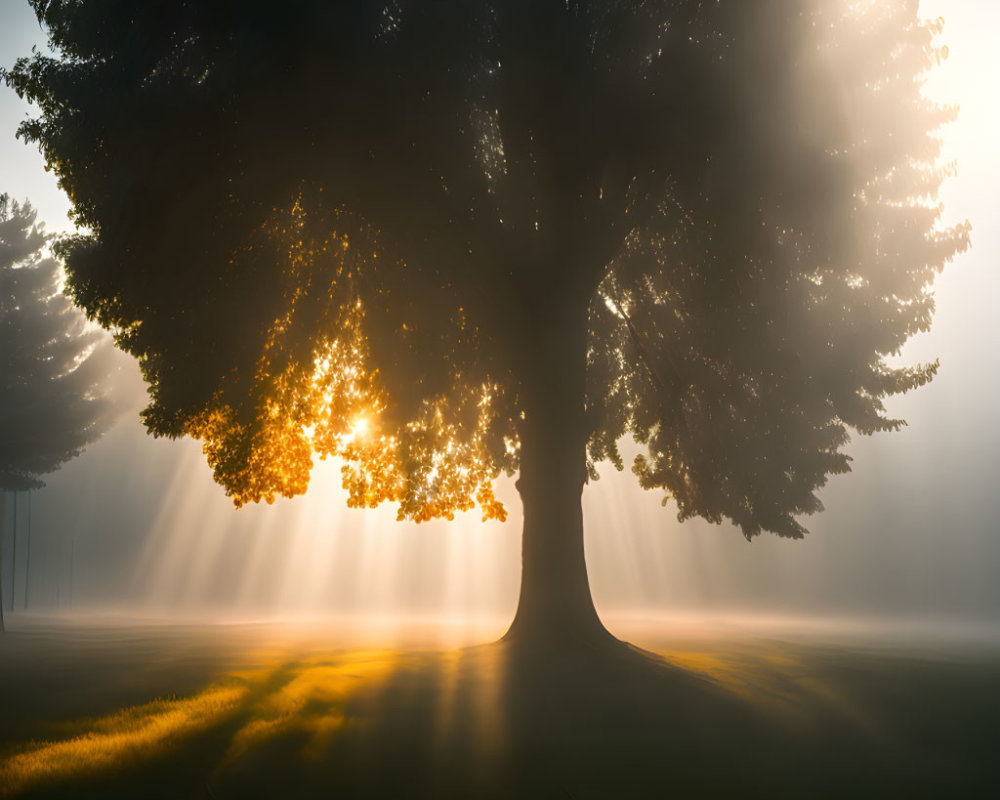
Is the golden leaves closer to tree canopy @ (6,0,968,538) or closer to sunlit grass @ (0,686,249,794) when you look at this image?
tree canopy @ (6,0,968,538)

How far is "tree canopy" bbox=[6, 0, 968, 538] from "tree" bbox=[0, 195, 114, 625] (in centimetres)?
1972

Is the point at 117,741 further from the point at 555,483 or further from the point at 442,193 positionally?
the point at 442,193

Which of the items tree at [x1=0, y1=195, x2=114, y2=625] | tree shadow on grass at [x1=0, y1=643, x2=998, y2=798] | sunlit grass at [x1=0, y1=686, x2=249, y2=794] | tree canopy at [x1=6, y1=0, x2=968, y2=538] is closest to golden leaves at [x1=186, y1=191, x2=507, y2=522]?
tree canopy at [x1=6, y1=0, x2=968, y2=538]

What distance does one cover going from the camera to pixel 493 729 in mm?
9859

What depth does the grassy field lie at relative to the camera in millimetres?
8000

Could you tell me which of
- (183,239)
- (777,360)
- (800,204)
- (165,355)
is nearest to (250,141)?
(183,239)

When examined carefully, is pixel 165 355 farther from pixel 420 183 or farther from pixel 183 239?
pixel 420 183

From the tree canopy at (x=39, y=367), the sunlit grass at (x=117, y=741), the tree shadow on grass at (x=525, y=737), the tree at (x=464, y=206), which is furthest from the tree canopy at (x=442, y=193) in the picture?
the tree canopy at (x=39, y=367)

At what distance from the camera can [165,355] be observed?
14391 millimetres

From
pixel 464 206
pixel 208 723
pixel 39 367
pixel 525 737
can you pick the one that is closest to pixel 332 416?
pixel 464 206

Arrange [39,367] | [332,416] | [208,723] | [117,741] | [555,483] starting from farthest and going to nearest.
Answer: [39,367] < [332,416] < [555,483] < [208,723] < [117,741]

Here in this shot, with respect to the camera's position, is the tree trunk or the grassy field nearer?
the grassy field

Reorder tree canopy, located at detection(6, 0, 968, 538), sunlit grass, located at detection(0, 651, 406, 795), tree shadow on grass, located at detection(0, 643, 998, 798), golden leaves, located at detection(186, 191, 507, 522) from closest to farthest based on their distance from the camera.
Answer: tree shadow on grass, located at detection(0, 643, 998, 798) < sunlit grass, located at detection(0, 651, 406, 795) < tree canopy, located at detection(6, 0, 968, 538) < golden leaves, located at detection(186, 191, 507, 522)

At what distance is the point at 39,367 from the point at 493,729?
3071 centimetres
